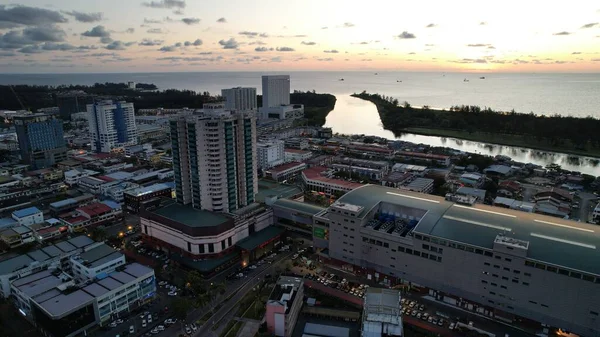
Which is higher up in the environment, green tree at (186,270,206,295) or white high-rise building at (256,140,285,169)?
white high-rise building at (256,140,285,169)

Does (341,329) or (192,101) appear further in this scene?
(192,101)

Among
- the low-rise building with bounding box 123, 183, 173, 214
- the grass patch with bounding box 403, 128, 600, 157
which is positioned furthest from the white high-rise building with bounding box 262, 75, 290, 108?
the low-rise building with bounding box 123, 183, 173, 214

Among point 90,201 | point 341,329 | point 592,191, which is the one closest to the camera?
point 341,329

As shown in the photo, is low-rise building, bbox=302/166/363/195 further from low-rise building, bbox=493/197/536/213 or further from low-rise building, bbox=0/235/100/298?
low-rise building, bbox=0/235/100/298

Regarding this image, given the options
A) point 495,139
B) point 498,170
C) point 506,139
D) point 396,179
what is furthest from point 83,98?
point 506,139

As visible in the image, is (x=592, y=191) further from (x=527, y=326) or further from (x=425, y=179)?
(x=527, y=326)

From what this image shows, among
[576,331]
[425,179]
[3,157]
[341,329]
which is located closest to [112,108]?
[3,157]

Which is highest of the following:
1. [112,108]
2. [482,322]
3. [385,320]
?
[112,108]
